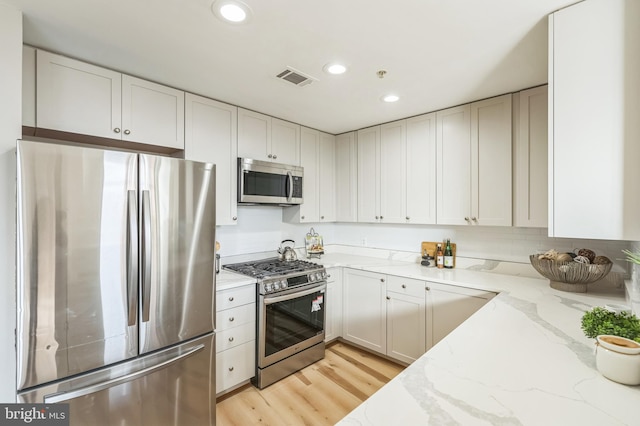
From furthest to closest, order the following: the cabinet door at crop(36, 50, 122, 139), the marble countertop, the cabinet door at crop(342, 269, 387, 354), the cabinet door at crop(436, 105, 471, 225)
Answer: the cabinet door at crop(342, 269, 387, 354), the cabinet door at crop(436, 105, 471, 225), the cabinet door at crop(36, 50, 122, 139), the marble countertop

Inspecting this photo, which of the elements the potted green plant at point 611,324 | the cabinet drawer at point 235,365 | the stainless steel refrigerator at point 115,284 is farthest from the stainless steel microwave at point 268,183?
the potted green plant at point 611,324

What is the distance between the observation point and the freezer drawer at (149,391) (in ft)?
4.59

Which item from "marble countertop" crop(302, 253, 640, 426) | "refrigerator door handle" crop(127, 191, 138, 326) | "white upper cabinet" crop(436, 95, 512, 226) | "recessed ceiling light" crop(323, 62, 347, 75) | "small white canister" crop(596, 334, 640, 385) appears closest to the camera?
"marble countertop" crop(302, 253, 640, 426)

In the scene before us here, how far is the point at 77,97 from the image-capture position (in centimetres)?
182

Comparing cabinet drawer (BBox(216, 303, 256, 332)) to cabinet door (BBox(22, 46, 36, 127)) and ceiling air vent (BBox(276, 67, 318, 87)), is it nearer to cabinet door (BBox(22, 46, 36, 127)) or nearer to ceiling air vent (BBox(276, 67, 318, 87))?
cabinet door (BBox(22, 46, 36, 127))

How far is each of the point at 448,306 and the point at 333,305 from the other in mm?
1177

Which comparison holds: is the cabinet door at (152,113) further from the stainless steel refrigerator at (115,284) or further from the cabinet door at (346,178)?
the cabinet door at (346,178)

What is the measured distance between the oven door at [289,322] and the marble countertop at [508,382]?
1.54 metres

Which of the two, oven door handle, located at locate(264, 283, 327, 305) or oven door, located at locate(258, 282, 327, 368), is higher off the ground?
oven door handle, located at locate(264, 283, 327, 305)

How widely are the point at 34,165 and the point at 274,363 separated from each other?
2.10 meters

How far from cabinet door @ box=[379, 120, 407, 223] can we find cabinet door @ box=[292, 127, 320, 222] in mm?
772

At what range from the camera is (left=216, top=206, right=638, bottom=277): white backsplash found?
2.39 meters

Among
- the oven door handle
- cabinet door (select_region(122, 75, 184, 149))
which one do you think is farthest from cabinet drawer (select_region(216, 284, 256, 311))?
cabinet door (select_region(122, 75, 184, 149))

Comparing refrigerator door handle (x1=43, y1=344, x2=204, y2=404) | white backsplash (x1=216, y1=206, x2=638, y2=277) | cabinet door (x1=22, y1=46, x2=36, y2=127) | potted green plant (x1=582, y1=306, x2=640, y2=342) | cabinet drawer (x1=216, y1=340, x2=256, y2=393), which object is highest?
cabinet door (x1=22, y1=46, x2=36, y2=127)
